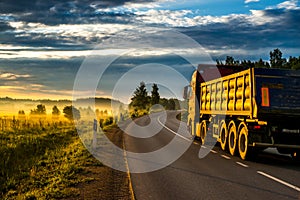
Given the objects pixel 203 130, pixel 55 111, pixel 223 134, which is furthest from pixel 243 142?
pixel 55 111

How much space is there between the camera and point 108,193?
9.12 meters

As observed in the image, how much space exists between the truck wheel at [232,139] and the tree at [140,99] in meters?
90.9

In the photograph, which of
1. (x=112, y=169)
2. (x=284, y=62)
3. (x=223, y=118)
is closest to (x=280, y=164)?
(x=223, y=118)

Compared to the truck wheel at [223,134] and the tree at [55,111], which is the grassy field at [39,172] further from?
the tree at [55,111]

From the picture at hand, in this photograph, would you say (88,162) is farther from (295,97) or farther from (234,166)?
(295,97)

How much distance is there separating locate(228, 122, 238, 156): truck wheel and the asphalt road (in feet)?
1.39

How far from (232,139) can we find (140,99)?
9309cm

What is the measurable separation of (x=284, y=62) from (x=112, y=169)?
260 feet

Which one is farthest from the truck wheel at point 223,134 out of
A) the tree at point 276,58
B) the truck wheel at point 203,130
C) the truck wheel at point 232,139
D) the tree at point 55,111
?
the tree at point 276,58

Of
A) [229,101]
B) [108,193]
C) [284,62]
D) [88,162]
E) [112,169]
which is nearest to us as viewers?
[108,193]

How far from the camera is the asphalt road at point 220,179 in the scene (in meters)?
9.09

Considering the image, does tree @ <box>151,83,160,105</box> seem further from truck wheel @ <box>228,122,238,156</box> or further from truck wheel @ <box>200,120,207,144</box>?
truck wheel @ <box>228,122,238,156</box>

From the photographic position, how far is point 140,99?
10962 centimetres

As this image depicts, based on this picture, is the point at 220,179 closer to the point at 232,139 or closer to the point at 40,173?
the point at 40,173
